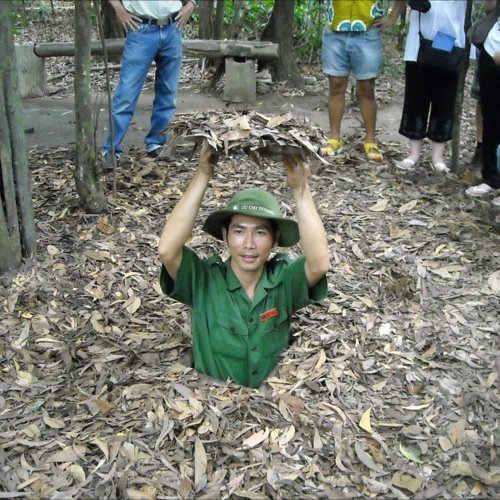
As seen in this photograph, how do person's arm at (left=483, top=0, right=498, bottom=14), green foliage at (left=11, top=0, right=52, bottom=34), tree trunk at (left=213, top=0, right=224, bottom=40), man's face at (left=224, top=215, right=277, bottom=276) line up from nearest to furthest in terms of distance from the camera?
man's face at (left=224, top=215, right=277, bottom=276)
person's arm at (left=483, top=0, right=498, bottom=14)
tree trunk at (left=213, top=0, right=224, bottom=40)
green foliage at (left=11, top=0, right=52, bottom=34)

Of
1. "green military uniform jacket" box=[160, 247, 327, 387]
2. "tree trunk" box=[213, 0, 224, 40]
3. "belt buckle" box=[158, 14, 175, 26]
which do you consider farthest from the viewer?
"tree trunk" box=[213, 0, 224, 40]

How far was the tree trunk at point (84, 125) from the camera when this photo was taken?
183 inches

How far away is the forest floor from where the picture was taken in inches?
111

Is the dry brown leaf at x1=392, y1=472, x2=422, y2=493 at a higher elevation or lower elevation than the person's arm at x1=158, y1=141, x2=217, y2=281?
lower

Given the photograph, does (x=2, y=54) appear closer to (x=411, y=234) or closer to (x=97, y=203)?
(x=97, y=203)

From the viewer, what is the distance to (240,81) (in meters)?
8.39

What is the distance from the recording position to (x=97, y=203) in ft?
16.5

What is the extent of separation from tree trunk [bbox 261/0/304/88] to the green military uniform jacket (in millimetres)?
6153

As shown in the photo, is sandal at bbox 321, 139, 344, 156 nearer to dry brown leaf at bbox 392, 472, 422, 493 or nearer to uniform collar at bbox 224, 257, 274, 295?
uniform collar at bbox 224, 257, 274, 295

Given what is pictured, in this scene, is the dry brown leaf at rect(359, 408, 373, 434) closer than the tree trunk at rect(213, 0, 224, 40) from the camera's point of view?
Yes

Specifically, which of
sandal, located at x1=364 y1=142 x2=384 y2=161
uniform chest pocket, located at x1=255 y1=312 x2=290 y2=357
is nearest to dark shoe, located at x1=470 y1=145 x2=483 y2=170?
sandal, located at x1=364 y1=142 x2=384 y2=161

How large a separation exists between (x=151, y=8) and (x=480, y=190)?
289 cm

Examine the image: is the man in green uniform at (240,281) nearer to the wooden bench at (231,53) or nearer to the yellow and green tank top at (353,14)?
the yellow and green tank top at (353,14)

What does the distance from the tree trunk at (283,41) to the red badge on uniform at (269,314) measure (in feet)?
20.4
